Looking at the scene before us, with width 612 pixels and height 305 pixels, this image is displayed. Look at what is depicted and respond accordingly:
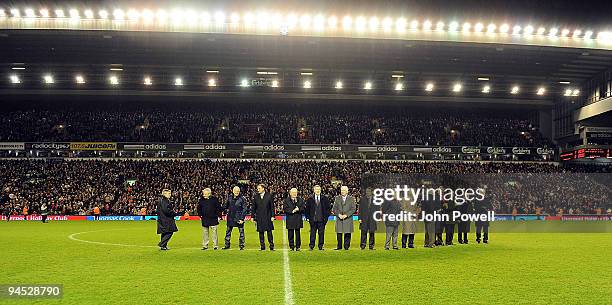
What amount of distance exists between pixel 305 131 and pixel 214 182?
40.0 feet

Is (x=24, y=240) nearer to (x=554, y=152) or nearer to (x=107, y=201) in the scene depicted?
(x=107, y=201)

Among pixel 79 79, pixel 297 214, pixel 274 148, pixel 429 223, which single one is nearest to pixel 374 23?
pixel 274 148

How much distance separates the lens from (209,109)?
5550cm

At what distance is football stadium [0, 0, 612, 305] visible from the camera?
16.8 meters

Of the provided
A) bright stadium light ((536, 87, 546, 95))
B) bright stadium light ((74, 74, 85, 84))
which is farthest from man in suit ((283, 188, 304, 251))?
bright stadium light ((536, 87, 546, 95))

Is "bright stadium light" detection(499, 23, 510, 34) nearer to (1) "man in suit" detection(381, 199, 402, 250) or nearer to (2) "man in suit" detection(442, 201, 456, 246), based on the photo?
(2) "man in suit" detection(442, 201, 456, 246)

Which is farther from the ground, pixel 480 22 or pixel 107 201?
pixel 480 22

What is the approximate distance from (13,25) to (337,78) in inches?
1117

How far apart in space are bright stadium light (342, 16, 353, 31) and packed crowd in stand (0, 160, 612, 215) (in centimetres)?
1422

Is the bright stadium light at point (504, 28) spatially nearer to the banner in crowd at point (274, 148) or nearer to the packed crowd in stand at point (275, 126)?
the banner in crowd at point (274, 148)

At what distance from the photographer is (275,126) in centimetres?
5384

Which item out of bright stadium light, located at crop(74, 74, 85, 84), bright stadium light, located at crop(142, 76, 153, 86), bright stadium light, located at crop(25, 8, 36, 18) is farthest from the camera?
bright stadium light, located at crop(142, 76, 153, 86)

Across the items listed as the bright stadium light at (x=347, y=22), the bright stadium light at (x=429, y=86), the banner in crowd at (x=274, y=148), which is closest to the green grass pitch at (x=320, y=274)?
the bright stadium light at (x=347, y=22)

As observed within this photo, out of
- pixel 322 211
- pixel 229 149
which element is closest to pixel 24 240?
pixel 322 211
